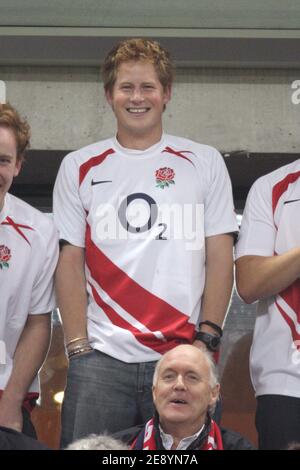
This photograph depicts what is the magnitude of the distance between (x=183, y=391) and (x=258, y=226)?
0.71 meters

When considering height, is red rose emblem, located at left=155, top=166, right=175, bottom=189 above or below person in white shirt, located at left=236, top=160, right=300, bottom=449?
above

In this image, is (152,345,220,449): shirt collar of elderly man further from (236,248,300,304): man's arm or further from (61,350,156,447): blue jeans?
(236,248,300,304): man's arm

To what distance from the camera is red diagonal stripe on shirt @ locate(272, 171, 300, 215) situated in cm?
384

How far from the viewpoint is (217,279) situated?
12.1ft

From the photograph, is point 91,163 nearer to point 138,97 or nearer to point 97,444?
point 138,97

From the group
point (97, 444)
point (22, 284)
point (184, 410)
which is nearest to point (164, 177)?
point (22, 284)

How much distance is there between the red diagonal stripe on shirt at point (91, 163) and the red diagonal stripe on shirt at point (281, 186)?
0.60 meters

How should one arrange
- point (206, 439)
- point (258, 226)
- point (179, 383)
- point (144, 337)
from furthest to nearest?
point (258, 226) < point (144, 337) < point (179, 383) < point (206, 439)

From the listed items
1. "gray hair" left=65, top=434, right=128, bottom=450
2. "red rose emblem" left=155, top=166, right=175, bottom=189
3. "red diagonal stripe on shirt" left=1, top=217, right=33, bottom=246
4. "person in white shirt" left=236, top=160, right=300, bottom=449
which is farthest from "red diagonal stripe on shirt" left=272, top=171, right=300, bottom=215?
"gray hair" left=65, top=434, right=128, bottom=450

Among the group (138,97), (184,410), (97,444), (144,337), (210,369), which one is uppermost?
(138,97)

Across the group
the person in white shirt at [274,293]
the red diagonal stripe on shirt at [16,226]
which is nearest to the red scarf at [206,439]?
the person in white shirt at [274,293]

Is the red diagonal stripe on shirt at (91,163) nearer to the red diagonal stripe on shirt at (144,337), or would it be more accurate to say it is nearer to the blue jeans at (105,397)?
the red diagonal stripe on shirt at (144,337)

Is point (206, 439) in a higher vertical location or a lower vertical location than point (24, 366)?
lower

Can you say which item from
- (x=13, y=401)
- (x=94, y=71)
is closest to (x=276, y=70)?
(x=94, y=71)
